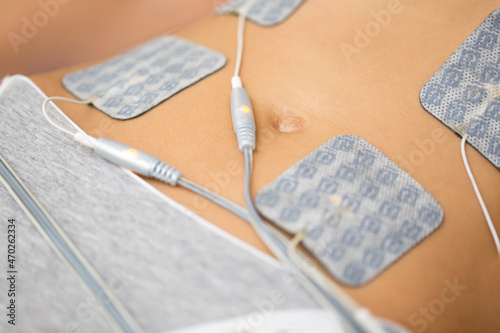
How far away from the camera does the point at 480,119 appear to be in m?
0.69

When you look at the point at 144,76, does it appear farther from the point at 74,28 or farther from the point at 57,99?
the point at 74,28

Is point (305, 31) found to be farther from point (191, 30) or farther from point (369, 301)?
point (369, 301)

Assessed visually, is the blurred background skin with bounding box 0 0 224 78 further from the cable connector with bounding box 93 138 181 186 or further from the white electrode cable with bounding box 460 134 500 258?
the white electrode cable with bounding box 460 134 500 258

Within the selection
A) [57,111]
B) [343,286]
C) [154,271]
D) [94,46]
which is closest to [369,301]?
[343,286]

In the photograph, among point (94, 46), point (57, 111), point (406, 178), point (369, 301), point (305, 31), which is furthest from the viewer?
point (94, 46)

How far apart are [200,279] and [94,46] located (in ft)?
2.91

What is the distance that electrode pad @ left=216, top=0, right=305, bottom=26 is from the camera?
3.03ft
